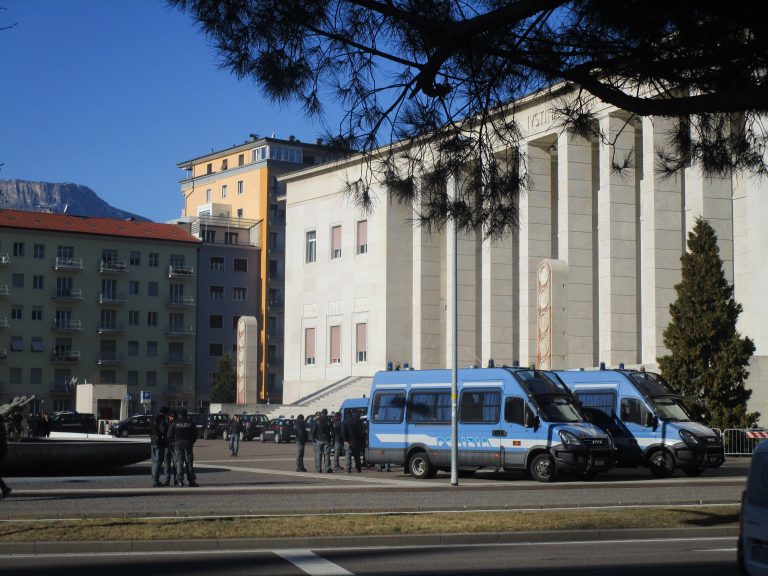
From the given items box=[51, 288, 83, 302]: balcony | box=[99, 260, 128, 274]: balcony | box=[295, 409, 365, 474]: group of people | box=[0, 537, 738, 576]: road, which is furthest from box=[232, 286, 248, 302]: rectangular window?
box=[0, 537, 738, 576]: road

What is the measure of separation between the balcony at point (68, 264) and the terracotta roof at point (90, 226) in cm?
232

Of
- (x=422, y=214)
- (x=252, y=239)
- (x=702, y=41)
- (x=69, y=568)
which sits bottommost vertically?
(x=69, y=568)

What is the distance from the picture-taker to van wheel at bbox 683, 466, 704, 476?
31531 mm

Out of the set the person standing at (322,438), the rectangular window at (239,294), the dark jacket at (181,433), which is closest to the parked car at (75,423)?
the rectangular window at (239,294)

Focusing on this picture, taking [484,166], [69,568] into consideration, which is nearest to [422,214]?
[484,166]

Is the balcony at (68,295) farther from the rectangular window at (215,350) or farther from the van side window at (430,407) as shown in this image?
the van side window at (430,407)

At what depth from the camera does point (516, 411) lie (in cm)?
2980

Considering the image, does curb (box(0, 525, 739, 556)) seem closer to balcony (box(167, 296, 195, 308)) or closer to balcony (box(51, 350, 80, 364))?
balcony (box(51, 350, 80, 364))

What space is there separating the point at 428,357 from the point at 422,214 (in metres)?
52.3

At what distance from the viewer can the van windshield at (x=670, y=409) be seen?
3219 centimetres

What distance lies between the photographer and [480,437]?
30.4 metres

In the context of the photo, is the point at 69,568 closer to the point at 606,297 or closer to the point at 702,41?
the point at 702,41

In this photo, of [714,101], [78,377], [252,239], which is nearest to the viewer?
[714,101]

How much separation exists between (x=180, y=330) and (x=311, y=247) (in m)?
28.9
